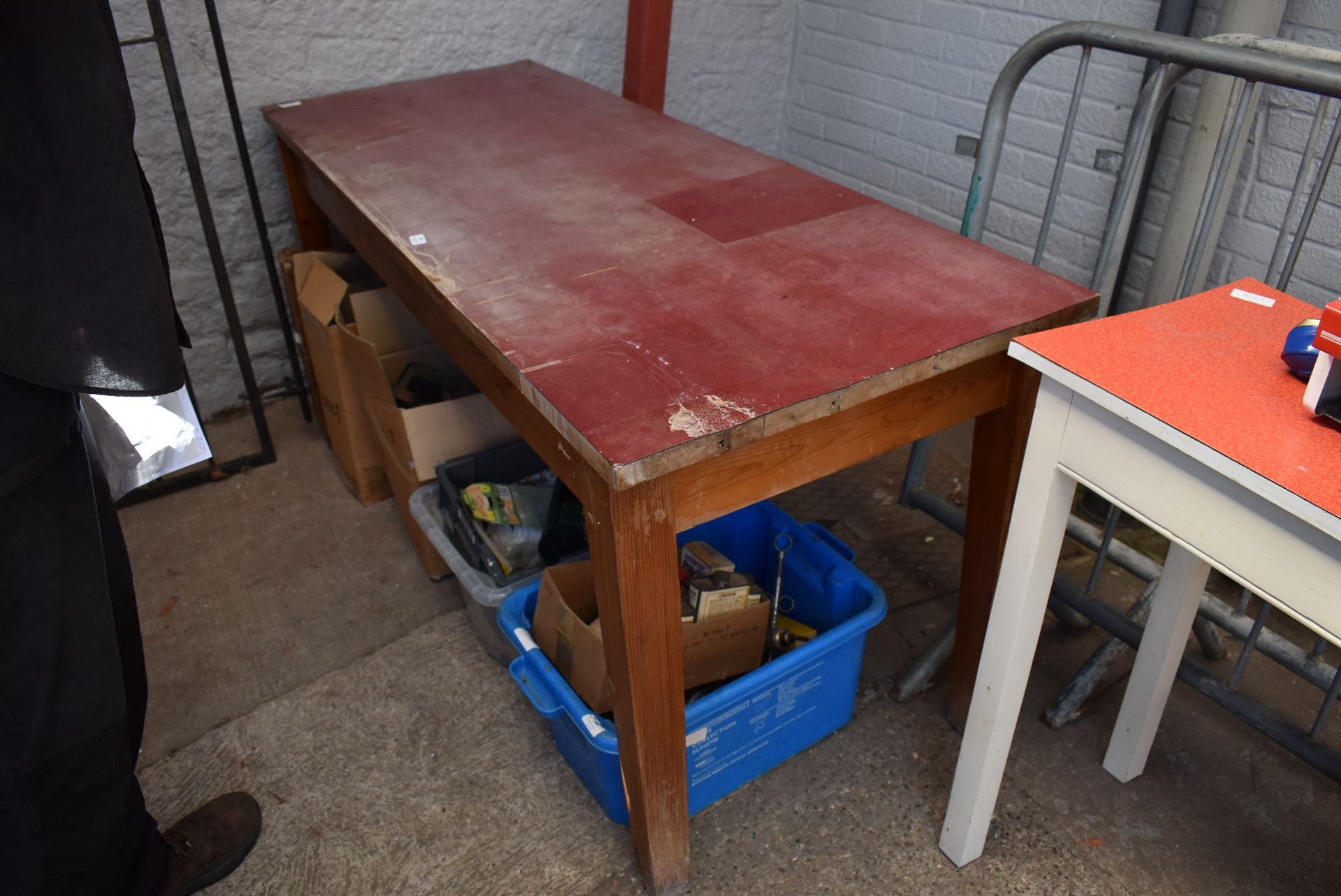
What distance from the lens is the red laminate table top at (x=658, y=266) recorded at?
1.24m

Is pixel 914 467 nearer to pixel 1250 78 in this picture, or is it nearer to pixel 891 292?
pixel 891 292

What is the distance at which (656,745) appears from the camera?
1.42 m

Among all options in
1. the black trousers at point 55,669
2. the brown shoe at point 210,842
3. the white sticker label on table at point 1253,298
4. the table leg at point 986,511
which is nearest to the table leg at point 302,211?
the black trousers at point 55,669

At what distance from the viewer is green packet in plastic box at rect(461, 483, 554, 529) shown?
6.52ft

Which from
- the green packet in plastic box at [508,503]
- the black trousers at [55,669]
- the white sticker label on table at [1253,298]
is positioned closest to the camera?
the black trousers at [55,669]

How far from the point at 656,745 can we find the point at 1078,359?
30.6 inches

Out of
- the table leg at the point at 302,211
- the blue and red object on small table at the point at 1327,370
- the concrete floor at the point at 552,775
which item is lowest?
the concrete floor at the point at 552,775

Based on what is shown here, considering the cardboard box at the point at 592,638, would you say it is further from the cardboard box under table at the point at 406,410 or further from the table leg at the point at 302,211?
the table leg at the point at 302,211

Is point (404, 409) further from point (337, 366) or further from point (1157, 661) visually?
point (1157, 661)

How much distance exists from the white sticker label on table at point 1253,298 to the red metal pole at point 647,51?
1.90m

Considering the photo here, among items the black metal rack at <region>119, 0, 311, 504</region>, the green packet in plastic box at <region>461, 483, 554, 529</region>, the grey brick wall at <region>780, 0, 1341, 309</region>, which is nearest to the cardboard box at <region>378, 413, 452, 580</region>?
the green packet in plastic box at <region>461, 483, 554, 529</region>

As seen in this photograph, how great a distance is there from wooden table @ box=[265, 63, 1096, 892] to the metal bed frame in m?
0.22

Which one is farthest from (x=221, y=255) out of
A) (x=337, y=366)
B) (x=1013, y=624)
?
(x=1013, y=624)

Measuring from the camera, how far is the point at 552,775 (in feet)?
5.94
